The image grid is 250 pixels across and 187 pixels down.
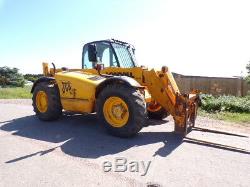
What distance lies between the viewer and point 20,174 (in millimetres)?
4512

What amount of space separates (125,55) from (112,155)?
3.93 m

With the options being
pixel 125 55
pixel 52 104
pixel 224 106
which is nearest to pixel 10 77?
Answer: pixel 52 104

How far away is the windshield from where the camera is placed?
833cm

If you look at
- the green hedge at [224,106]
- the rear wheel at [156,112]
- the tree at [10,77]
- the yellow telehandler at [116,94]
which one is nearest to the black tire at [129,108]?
the yellow telehandler at [116,94]

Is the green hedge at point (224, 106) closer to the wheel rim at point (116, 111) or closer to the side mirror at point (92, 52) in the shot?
the side mirror at point (92, 52)

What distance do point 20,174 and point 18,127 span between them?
3.59m

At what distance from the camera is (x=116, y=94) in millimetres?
6590

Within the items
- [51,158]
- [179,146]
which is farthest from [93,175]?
[179,146]

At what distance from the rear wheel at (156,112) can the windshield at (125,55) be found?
137cm

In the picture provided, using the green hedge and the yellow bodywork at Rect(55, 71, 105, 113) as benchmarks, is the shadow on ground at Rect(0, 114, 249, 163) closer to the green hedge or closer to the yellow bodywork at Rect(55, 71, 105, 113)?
the yellow bodywork at Rect(55, 71, 105, 113)

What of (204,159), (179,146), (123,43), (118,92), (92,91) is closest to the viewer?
(204,159)

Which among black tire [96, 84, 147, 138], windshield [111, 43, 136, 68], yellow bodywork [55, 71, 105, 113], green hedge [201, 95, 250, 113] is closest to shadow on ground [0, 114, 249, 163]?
black tire [96, 84, 147, 138]

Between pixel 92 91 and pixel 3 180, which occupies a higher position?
pixel 92 91

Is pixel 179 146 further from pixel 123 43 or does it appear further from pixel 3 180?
pixel 123 43
